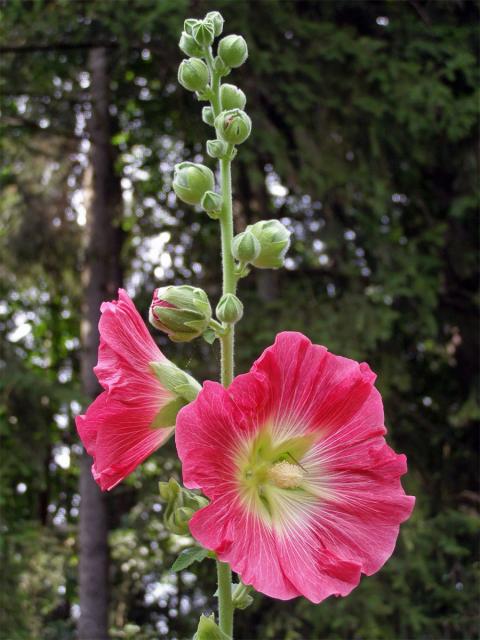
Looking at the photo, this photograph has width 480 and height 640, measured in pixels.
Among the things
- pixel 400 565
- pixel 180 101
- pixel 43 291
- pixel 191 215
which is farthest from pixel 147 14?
pixel 400 565

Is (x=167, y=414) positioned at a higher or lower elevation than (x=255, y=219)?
higher

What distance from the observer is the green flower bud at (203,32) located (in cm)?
152

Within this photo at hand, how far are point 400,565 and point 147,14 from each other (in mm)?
A: 3260

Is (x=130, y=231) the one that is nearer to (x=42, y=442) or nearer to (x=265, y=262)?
(x=42, y=442)

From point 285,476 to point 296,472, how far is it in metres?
0.02

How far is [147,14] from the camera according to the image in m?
4.41

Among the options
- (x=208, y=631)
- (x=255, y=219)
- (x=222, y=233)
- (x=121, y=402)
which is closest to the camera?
(x=208, y=631)

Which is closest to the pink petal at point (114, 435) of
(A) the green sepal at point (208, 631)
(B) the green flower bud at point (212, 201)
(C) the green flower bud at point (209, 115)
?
(A) the green sepal at point (208, 631)

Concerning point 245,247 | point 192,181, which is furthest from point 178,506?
point 192,181

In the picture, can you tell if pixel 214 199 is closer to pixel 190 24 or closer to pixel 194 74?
pixel 194 74

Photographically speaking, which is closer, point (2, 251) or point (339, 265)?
point (339, 265)

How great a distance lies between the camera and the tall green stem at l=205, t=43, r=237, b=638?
1.26 m

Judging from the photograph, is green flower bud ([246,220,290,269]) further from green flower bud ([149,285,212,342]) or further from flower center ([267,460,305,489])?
flower center ([267,460,305,489])

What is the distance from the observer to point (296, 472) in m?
1.31
